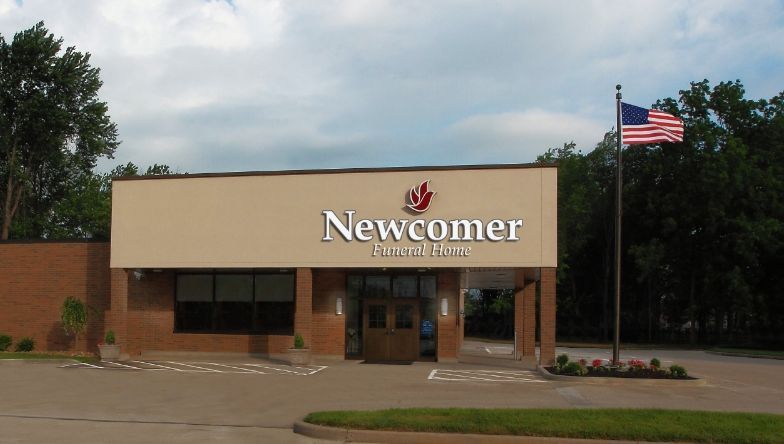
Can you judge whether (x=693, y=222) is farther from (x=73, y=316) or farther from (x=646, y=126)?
(x=73, y=316)

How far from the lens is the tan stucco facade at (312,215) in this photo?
24047 millimetres

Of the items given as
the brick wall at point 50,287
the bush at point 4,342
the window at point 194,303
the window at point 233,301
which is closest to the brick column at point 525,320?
the window at point 233,301

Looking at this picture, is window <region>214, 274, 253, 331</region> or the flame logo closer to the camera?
the flame logo

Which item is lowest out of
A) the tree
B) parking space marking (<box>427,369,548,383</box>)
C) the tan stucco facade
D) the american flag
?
parking space marking (<box>427,369,548,383</box>)

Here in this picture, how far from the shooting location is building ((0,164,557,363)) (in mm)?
24219

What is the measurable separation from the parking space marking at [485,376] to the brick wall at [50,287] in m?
13.5

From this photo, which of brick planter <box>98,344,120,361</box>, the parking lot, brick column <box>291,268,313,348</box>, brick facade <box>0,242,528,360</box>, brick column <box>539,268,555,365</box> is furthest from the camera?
brick facade <box>0,242,528,360</box>

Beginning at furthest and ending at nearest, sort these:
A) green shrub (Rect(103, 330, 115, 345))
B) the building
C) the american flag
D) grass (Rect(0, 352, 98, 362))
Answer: green shrub (Rect(103, 330, 115, 345)) < grass (Rect(0, 352, 98, 362)) < the building < the american flag

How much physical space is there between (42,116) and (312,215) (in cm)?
3181

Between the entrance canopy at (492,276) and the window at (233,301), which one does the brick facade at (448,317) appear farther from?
the window at (233,301)

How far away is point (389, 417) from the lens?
12531mm

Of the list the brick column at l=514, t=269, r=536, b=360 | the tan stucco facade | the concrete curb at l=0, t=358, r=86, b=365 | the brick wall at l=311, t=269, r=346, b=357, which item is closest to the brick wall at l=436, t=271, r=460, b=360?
the brick column at l=514, t=269, r=536, b=360

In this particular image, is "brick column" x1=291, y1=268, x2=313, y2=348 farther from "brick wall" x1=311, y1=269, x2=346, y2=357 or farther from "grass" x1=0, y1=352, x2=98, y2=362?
"grass" x1=0, y1=352, x2=98, y2=362

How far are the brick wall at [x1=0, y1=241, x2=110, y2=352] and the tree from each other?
894 inches
